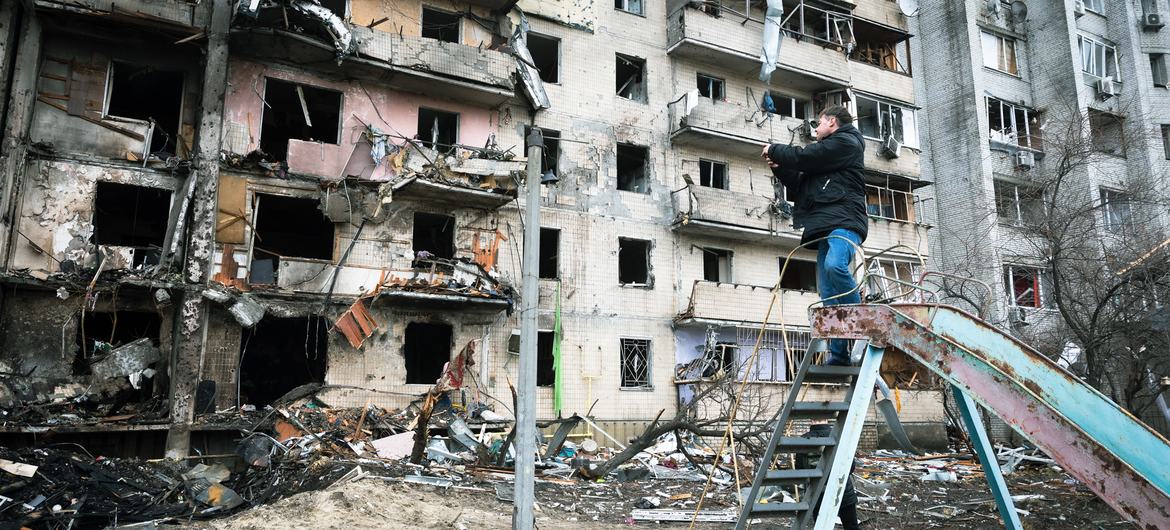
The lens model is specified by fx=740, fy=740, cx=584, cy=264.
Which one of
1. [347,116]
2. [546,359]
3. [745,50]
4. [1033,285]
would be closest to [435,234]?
[347,116]

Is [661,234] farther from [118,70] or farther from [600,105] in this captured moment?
[118,70]

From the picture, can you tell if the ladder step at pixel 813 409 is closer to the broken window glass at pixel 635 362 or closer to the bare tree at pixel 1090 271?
the bare tree at pixel 1090 271

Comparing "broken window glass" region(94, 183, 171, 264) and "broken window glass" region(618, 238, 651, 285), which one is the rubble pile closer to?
"broken window glass" region(618, 238, 651, 285)

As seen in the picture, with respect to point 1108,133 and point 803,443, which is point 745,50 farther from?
point 803,443

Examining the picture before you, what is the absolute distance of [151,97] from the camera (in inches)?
776

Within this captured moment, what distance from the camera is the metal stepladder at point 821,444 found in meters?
5.04

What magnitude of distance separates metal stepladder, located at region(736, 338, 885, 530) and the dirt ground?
484 centimetres

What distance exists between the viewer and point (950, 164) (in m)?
28.7

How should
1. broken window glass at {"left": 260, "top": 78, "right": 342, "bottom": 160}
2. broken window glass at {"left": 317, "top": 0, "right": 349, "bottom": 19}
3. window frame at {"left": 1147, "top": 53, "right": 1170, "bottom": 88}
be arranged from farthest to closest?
window frame at {"left": 1147, "top": 53, "right": 1170, "bottom": 88} → broken window glass at {"left": 317, "top": 0, "right": 349, "bottom": 19} → broken window glass at {"left": 260, "top": 78, "right": 342, "bottom": 160}

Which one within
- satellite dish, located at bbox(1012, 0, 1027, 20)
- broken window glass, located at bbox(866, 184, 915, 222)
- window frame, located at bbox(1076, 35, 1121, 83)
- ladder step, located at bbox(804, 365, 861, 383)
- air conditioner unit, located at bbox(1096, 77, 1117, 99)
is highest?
satellite dish, located at bbox(1012, 0, 1027, 20)

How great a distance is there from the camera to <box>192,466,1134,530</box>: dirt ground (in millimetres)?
9219

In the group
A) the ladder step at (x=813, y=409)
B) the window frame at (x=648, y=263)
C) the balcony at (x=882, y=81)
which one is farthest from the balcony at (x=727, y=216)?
the ladder step at (x=813, y=409)

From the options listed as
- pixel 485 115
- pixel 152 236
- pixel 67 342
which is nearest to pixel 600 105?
pixel 485 115

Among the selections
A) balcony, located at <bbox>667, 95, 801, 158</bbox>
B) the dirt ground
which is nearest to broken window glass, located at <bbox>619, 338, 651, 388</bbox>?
balcony, located at <bbox>667, 95, 801, 158</bbox>
